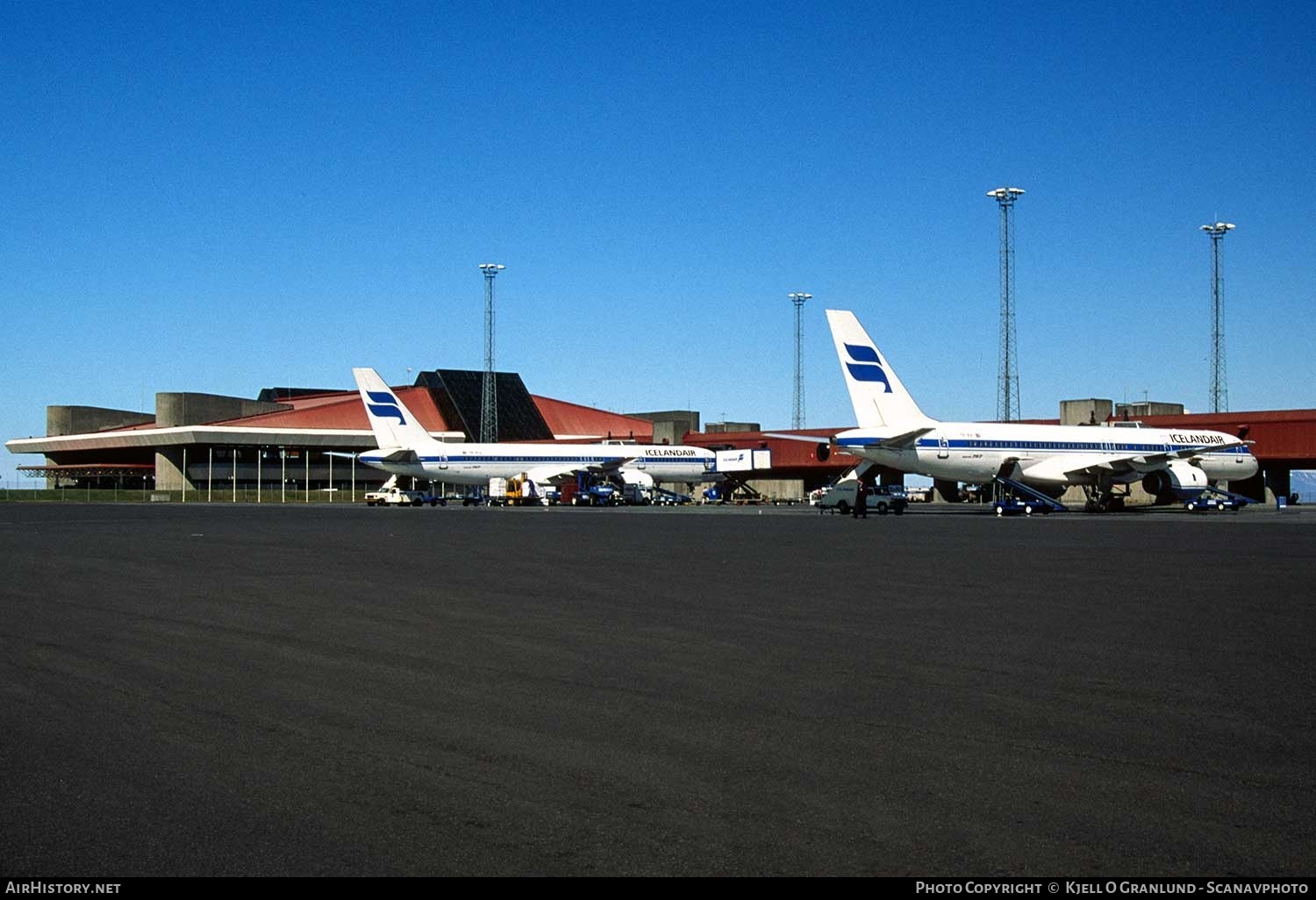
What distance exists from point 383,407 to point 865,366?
126 ft

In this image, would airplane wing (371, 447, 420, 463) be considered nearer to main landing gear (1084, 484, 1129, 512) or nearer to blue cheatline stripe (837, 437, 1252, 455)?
blue cheatline stripe (837, 437, 1252, 455)

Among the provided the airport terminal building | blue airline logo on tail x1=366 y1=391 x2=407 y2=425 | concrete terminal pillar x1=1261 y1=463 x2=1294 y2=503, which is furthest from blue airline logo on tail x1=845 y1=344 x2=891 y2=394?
blue airline logo on tail x1=366 y1=391 x2=407 y2=425

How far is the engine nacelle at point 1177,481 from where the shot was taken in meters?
55.2

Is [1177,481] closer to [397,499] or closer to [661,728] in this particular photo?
[397,499]

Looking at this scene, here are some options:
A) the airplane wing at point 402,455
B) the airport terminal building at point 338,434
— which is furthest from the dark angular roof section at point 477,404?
the airplane wing at point 402,455

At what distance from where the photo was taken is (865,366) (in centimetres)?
5153

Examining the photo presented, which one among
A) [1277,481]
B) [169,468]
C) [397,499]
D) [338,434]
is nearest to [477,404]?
[338,434]

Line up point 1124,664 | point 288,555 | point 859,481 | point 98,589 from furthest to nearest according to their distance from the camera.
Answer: point 859,481
point 288,555
point 98,589
point 1124,664

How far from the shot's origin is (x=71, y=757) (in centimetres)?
744

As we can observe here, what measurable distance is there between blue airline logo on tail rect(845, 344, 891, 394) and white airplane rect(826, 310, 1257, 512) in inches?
1.4

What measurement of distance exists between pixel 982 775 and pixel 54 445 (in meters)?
137

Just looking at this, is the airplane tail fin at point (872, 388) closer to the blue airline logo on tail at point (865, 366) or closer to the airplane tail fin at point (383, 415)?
the blue airline logo on tail at point (865, 366)

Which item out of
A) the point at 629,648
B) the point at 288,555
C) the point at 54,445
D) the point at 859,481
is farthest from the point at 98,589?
the point at 54,445
